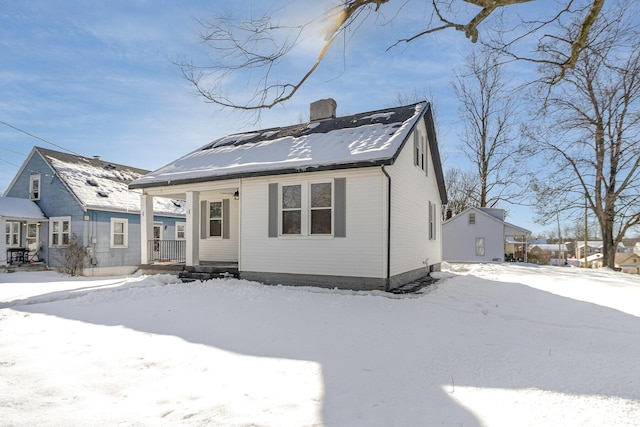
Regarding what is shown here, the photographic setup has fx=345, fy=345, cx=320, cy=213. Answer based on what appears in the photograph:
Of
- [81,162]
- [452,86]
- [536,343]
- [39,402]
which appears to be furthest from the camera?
[452,86]

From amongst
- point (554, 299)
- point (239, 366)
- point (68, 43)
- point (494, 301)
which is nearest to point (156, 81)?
point (68, 43)

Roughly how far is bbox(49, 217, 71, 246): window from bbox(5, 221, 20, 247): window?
2396mm

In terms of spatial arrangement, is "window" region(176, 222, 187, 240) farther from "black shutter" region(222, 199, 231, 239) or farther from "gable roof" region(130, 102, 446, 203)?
"black shutter" region(222, 199, 231, 239)

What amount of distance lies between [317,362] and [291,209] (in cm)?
571

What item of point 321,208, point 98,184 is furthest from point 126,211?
point 321,208

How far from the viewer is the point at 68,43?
10.3 meters

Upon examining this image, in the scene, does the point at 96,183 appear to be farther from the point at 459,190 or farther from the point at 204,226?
the point at 459,190

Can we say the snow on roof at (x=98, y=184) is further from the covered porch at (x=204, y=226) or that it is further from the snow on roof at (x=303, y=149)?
the snow on roof at (x=303, y=149)

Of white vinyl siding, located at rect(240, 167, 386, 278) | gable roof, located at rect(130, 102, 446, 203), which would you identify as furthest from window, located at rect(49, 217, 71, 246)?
white vinyl siding, located at rect(240, 167, 386, 278)

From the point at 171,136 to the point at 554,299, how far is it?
1442 centimetres

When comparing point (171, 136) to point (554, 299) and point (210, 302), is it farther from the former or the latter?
point (554, 299)

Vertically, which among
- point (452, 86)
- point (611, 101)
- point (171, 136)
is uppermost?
point (452, 86)

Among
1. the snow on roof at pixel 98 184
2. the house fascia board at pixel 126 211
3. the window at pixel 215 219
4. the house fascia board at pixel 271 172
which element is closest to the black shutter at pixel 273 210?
the house fascia board at pixel 271 172

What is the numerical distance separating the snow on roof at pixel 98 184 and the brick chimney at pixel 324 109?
30.7ft
